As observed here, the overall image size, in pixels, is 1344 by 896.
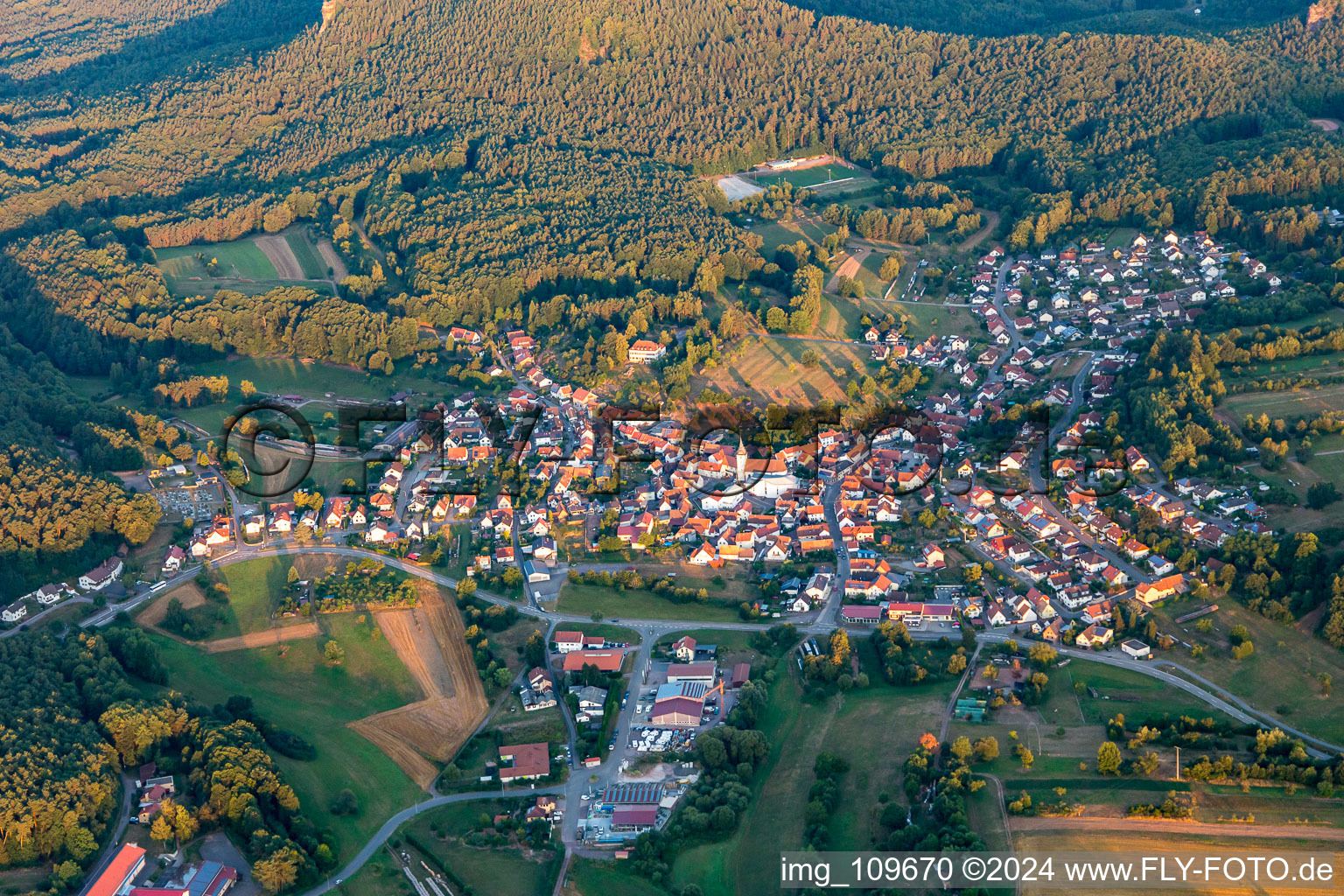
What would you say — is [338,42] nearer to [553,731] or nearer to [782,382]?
[782,382]

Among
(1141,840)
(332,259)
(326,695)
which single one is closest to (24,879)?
(326,695)

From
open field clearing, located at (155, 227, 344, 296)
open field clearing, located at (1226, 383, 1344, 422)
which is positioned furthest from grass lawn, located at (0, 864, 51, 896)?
open field clearing, located at (1226, 383, 1344, 422)

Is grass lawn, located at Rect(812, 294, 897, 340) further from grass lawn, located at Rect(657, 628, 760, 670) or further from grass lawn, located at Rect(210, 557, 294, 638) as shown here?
grass lawn, located at Rect(210, 557, 294, 638)

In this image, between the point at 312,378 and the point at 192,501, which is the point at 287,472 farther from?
the point at 312,378

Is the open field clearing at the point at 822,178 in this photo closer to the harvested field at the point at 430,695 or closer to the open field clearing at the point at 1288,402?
the open field clearing at the point at 1288,402

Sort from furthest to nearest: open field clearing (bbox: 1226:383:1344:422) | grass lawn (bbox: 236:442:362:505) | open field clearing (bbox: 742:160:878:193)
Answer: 1. open field clearing (bbox: 742:160:878:193)
2. grass lawn (bbox: 236:442:362:505)
3. open field clearing (bbox: 1226:383:1344:422)
